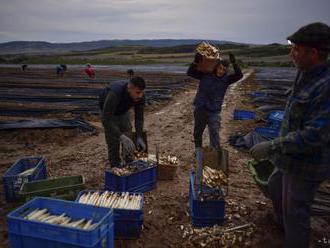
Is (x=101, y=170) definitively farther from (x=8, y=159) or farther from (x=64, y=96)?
(x=64, y=96)

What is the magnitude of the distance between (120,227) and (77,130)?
605cm

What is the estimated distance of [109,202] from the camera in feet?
14.5

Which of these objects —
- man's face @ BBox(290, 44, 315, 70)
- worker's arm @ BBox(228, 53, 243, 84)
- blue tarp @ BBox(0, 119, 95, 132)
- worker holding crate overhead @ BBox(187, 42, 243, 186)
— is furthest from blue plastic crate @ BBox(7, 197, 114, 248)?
blue tarp @ BBox(0, 119, 95, 132)

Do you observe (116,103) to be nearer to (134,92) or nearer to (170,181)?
(134,92)

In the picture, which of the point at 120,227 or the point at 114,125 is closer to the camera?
the point at 120,227

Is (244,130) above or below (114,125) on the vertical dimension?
below

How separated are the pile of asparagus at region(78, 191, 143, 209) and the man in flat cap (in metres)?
1.75

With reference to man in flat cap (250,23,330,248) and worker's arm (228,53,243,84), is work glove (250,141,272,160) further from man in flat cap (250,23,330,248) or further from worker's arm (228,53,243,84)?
worker's arm (228,53,243,84)

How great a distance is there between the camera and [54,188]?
16.0 feet

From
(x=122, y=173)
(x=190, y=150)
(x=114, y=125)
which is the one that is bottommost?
(x=190, y=150)

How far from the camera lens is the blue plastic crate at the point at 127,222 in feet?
14.0

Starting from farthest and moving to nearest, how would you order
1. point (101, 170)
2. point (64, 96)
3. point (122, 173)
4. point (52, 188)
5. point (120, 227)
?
point (64, 96) < point (101, 170) < point (122, 173) < point (52, 188) < point (120, 227)

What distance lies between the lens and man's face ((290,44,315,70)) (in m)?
3.07

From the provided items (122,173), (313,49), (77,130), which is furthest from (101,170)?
(313,49)
